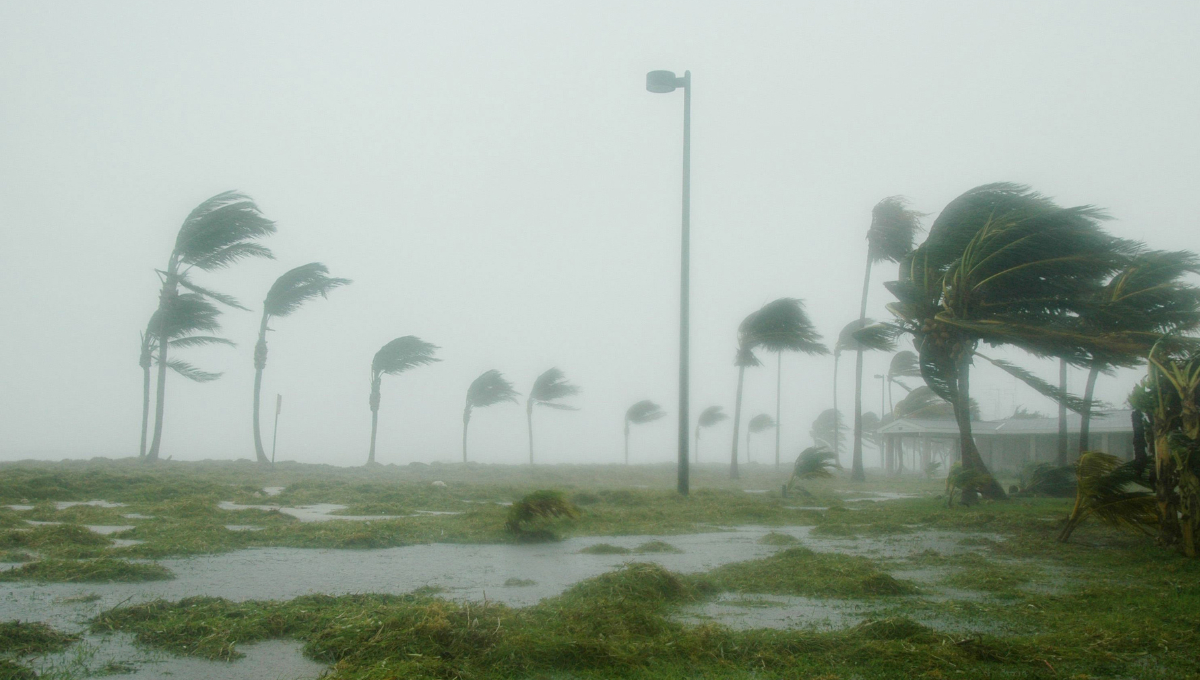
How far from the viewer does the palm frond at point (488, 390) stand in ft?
143

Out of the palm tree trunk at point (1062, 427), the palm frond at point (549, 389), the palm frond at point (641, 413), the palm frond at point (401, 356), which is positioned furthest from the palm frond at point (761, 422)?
the palm tree trunk at point (1062, 427)

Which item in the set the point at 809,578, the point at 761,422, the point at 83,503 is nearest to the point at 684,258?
the point at 809,578

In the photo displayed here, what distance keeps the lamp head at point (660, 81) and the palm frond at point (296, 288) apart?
17753 mm

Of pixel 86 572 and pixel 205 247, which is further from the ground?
pixel 205 247

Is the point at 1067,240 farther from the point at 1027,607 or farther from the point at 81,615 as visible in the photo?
the point at 81,615

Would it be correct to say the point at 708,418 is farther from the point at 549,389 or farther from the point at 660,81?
the point at 660,81

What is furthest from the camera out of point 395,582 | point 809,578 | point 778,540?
point 778,540

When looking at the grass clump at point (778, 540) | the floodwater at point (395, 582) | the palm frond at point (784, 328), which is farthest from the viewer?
the palm frond at point (784, 328)

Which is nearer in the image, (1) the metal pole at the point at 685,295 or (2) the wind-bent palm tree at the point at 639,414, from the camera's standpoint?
(1) the metal pole at the point at 685,295

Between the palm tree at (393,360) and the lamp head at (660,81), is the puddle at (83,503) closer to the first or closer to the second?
the lamp head at (660,81)

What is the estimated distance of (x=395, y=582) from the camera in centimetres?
602

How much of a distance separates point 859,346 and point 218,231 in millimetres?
24526

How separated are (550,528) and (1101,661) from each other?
267 inches

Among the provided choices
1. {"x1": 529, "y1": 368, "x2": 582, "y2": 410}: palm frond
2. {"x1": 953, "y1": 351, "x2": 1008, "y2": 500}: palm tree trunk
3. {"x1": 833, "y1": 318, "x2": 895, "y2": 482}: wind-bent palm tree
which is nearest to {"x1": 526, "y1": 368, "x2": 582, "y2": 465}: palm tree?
{"x1": 529, "y1": 368, "x2": 582, "y2": 410}: palm frond
